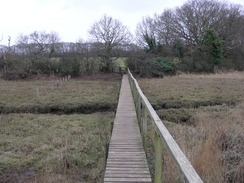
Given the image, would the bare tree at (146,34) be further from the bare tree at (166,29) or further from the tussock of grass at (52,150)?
the tussock of grass at (52,150)

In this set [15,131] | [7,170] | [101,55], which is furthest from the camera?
[101,55]

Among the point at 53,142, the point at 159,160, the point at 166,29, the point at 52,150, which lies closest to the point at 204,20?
the point at 166,29

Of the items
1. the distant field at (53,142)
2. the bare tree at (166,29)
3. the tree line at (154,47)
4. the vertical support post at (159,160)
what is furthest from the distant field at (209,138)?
the bare tree at (166,29)

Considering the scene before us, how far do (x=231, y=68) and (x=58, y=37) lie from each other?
2363 centimetres

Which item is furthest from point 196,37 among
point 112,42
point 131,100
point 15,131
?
point 15,131

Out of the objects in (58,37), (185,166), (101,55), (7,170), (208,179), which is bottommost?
(7,170)

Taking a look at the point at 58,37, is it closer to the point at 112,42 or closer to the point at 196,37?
the point at 112,42

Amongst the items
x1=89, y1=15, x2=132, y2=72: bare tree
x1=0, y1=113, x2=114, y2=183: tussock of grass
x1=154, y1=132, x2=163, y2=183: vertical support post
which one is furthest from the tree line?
x1=154, y1=132, x2=163, y2=183: vertical support post

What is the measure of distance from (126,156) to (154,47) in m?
31.1

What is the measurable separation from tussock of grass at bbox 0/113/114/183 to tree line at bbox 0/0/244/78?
19.6m

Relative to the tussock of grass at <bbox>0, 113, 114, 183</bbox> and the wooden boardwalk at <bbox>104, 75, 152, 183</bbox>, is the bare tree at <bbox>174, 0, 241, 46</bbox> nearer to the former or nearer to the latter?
the tussock of grass at <bbox>0, 113, 114, 183</bbox>

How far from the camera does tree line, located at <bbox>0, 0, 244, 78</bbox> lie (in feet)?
93.6

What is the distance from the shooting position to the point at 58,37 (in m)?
35.0

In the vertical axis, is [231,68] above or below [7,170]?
above
